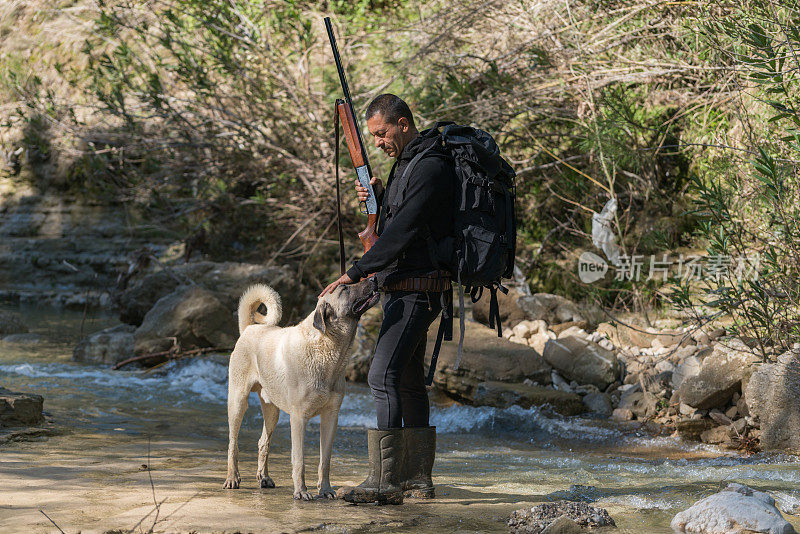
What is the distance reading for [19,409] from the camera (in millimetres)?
6543

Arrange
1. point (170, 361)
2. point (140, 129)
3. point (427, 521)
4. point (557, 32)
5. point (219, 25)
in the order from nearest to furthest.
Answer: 1. point (427, 521)
2. point (557, 32)
3. point (170, 361)
4. point (219, 25)
5. point (140, 129)

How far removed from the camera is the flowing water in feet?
13.0

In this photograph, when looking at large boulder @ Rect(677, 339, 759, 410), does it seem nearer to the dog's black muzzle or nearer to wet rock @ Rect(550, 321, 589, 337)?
wet rock @ Rect(550, 321, 589, 337)

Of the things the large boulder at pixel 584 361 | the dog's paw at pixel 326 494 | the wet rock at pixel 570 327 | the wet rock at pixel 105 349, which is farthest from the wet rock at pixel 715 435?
the wet rock at pixel 105 349

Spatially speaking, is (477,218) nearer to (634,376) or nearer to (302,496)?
(302,496)

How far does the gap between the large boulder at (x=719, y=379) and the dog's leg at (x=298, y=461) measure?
4702 mm

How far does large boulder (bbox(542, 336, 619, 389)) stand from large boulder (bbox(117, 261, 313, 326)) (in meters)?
4.55

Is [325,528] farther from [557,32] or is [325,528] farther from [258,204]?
[258,204]

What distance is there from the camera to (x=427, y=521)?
4.00 m

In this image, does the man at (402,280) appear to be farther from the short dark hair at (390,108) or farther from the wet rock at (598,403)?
the wet rock at (598,403)

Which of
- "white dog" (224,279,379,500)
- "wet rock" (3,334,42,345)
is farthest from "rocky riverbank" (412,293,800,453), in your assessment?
"wet rock" (3,334,42,345)

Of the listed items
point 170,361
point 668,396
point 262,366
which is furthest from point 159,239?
point 262,366

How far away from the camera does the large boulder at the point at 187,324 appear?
433 inches

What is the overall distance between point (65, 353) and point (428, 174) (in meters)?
9.16
